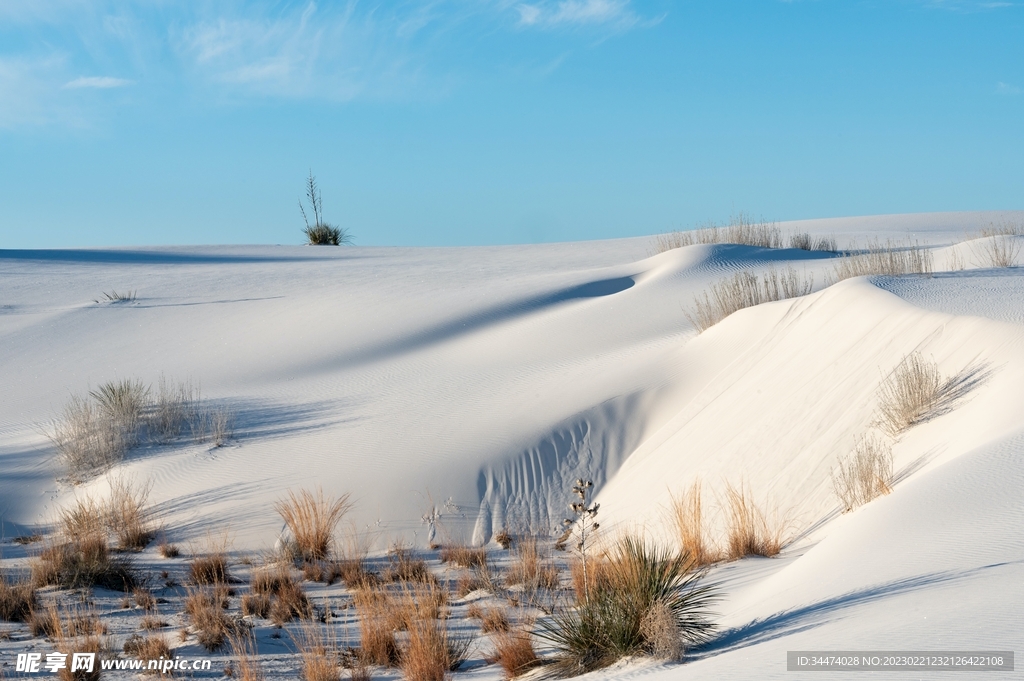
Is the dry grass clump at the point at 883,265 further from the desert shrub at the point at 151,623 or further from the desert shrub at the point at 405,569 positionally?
the desert shrub at the point at 151,623

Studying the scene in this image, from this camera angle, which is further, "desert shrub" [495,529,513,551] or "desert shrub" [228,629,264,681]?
"desert shrub" [495,529,513,551]

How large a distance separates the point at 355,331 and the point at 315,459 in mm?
5552

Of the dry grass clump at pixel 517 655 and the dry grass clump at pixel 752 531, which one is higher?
the dry grass clump at pixel 752 531

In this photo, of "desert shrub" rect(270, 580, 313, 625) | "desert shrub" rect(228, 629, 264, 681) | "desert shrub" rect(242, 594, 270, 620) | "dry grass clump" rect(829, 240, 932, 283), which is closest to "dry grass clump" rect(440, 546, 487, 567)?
"desert shrub" rect(270, 580, 313, 625)

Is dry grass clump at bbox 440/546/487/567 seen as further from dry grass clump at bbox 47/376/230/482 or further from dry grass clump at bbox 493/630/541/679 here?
dry grass clump at bbox 47/376/230/482

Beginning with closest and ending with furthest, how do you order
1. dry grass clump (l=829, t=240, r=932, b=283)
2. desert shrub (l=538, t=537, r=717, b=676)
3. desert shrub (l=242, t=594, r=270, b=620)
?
desert shrub (l=538, t=537, r=717, b=676)
desert shrub (l=242, t=594, r=270, b=620)
dry grass clump (l=829, t=240, r=932, b=283)

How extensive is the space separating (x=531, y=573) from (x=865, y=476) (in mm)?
2301

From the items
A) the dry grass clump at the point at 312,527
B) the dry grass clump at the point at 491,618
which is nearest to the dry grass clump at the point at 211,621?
the dry grass clump at the point at 491,618

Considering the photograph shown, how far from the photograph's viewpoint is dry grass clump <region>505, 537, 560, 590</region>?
242 inches

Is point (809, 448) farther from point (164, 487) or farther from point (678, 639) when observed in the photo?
point (164, 487)

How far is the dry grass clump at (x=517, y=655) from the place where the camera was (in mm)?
4301

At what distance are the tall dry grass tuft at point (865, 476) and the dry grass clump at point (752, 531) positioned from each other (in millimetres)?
478

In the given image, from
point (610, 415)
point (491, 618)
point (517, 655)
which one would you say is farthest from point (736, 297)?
point (517, 655)

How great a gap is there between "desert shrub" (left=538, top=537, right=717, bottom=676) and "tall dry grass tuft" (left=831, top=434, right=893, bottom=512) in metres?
1.90
